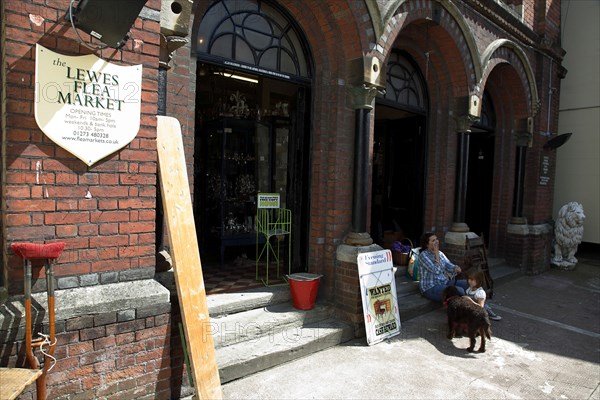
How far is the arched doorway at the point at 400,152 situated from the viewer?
6176mm

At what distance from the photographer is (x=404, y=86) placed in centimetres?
623

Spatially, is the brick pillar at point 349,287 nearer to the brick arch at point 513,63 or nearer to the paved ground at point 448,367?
the paved ground at point 448,367

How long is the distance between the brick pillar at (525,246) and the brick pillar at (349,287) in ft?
16.3

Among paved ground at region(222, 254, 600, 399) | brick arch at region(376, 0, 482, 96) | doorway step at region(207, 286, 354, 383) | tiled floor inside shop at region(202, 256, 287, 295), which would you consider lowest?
paved ground at region(222, 254, 600, 399)

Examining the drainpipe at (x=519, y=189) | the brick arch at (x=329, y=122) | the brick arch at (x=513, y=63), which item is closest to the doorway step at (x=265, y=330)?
the brick arch at (x=329, y=122)

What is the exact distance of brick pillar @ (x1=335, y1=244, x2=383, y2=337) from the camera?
4363mm

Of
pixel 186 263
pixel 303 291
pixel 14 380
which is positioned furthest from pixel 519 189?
pixel 14 380

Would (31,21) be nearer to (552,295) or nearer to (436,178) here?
(436,178)

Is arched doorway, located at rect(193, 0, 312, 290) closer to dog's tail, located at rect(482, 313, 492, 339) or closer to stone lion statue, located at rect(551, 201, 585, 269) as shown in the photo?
dog's tail, located at rect(482, 313, 492, 339)

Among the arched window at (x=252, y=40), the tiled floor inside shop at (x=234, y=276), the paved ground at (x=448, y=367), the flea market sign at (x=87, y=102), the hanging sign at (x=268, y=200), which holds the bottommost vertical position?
the paved ground at (x=448, y=367)

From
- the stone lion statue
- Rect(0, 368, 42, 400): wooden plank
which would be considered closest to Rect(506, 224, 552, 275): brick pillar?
the stone lion statue

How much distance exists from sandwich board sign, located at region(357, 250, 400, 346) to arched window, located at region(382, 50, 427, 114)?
2576mm

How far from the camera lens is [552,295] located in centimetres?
676

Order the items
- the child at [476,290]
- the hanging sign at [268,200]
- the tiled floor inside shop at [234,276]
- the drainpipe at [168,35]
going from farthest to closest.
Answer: the hanging sign at [268,200] < the tiled floor inside shop at [234,276] < the child at [476,290] < the drainpipe at [168,35]
